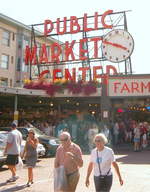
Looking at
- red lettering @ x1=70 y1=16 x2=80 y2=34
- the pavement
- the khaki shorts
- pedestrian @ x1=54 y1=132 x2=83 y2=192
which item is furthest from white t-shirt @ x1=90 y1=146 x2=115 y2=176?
red lettering @ x1=70 y1=16 x2=80 y2=34

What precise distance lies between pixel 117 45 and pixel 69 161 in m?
22.7

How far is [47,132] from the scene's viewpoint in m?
22.1

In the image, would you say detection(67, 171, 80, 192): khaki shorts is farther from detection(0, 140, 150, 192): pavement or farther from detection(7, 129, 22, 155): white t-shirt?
detection(7, 129, 22, 155): white t-shirt

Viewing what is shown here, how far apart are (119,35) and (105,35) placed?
4.57ft

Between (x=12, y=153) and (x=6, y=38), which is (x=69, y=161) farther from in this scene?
(x=6, y=38)

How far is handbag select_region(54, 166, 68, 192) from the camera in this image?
512 cm

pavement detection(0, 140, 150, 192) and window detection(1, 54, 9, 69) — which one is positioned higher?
window detection(1, 54, 9, 69)

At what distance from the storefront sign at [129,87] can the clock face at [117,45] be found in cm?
630

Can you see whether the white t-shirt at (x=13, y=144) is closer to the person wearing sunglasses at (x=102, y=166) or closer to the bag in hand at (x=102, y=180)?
the person wearing sunglasses at (x=102, y=166)

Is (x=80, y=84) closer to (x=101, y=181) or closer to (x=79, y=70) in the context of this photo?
(x=79, y=70)

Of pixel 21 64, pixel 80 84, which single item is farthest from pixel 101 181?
pixel 21 64

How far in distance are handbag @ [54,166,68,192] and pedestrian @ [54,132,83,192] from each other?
0.50 ft

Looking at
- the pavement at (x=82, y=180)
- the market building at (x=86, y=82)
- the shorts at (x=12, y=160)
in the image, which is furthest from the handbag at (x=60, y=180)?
the market building at (x=86, y=82)

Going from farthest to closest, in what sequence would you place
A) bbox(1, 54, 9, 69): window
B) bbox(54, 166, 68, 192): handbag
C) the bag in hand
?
bbox(1, 54, 9, 69): window → the bag in hand → bbox(54, 166, 68, 192): handbag
